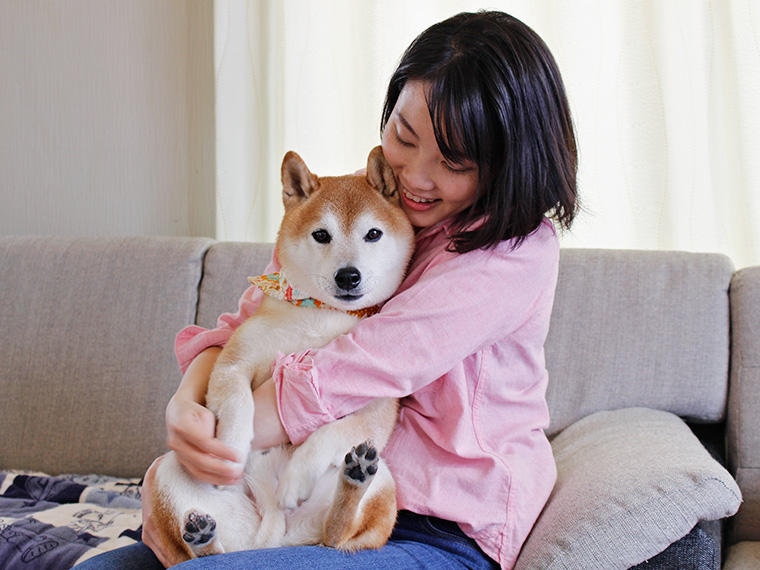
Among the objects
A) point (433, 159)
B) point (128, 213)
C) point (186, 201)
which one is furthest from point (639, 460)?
point (128, 213)

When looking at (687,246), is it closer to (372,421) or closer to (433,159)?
Result: (433,159)

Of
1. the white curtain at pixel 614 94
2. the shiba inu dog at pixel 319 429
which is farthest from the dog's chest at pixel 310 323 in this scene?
the white curtain at pixel 614 94

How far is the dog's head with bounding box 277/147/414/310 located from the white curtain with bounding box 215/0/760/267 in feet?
3.30

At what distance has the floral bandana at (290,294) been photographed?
120 cm

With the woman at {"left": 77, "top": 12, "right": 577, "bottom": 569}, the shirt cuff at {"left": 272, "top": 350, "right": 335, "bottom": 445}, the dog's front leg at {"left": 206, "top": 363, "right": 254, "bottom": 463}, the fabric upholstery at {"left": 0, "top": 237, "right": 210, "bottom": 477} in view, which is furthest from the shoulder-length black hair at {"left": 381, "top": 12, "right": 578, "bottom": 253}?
the fabric upholstery at {"left": 0, "top": 237, "right": 210, "bottom": 477}

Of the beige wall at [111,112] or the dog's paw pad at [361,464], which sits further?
the beige wall at [111,112]

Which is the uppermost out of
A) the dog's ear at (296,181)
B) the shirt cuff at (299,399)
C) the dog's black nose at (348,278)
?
the dog's ear at (296,181)

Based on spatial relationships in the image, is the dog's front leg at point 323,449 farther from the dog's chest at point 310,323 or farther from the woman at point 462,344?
the dog's chest at point 310,323

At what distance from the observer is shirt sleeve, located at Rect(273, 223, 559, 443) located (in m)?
1.00

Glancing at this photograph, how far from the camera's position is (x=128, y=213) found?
2490 millimetres

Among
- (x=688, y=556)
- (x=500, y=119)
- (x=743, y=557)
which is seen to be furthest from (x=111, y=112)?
(x=743, y=557)

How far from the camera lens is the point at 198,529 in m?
0.93

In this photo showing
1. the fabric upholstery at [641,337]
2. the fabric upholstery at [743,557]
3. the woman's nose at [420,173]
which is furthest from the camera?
the fabric upholstery at [641,337]

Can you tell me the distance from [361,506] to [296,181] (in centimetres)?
66
